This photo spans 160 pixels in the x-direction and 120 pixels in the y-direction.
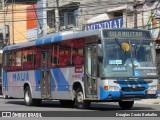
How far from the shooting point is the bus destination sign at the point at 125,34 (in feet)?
63.2

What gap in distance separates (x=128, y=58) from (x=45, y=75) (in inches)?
220

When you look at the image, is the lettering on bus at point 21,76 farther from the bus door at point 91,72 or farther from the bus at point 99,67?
the bus door at point 91,72

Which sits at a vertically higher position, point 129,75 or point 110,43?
point 110,43

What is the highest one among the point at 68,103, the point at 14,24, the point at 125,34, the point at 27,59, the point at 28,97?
the point at 14,24

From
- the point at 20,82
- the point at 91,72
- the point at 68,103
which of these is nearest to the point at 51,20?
the point at 20,82

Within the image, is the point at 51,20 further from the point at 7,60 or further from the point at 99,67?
the point at 99,67

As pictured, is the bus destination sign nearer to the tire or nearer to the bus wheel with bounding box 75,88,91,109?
the bus wheel with bounding box 75,88,91,109

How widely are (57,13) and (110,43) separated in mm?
27166

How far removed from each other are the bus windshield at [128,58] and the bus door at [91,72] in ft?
2.21

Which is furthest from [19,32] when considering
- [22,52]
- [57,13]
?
[22,52]

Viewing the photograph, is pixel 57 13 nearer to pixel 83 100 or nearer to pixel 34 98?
pixel 34 98

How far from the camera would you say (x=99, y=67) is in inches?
747

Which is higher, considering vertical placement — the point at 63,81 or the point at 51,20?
the point at 51,20

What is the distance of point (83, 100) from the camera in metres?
20.1
